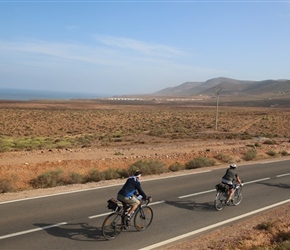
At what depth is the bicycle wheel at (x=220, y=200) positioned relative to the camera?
12.2 metres

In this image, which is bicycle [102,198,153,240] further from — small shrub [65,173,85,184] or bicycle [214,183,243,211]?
small shrub [65,173,85,184]

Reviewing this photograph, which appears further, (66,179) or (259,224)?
(66,179)

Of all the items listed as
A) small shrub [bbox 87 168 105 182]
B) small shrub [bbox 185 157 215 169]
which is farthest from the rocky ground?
small shrub [bbox 185 157 215 169]

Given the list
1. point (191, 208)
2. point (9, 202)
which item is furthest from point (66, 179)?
point (191, 208)

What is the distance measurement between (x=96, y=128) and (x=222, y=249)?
40980mm

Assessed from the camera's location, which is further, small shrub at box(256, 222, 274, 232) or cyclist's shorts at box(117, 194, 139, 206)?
small shrub at box(256, 222, 274, 232)

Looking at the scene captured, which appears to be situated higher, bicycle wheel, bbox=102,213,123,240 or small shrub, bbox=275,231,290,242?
bicycle wheel, bbox=102,213,123,240

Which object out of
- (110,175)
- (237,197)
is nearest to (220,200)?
(237,197)

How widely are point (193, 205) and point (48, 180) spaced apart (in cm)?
690

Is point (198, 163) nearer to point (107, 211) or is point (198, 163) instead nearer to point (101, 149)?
point (101, 149)

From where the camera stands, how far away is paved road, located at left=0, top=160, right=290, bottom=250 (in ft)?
28.9

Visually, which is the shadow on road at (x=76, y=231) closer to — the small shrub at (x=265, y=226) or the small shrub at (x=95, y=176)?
the small shrub at (x=265, y=226)

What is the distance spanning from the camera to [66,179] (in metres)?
16.4

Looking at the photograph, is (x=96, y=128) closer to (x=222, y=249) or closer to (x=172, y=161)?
(x=172, y=161)
